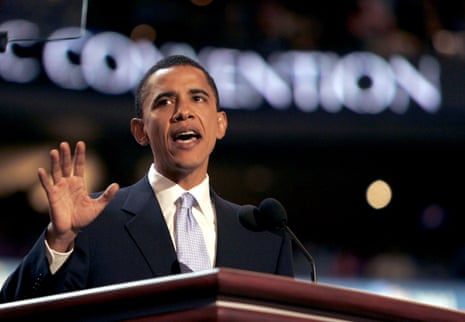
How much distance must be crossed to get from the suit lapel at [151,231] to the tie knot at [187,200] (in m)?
0.06

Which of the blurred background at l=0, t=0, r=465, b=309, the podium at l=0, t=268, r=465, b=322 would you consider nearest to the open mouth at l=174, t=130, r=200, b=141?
the podium at l=0, t=268, r=465, b=322

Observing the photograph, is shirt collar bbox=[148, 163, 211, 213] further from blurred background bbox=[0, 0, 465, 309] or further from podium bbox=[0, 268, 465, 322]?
blurred background bbox=[0, 0, 465, 309]

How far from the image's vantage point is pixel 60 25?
2152mm

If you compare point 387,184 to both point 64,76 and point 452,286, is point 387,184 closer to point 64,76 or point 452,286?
point 452,286

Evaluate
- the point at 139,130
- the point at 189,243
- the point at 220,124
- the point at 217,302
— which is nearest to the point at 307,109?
the point at 220,124

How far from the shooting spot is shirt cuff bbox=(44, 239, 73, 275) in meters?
1.60

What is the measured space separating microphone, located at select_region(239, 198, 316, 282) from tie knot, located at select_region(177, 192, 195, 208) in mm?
124

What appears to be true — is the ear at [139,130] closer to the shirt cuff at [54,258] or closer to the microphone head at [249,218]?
the microphone head at [249,218]

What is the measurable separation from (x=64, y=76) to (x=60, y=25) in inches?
190

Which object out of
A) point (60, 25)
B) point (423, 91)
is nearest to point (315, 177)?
point (423, 91)

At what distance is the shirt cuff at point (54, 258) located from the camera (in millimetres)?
→ 1604

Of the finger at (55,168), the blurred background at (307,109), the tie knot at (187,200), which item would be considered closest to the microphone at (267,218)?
the tie knot at (187,200)

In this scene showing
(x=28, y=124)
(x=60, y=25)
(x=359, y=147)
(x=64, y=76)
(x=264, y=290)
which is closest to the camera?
(x=264, y=290)

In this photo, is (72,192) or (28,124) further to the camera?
(28,124)
